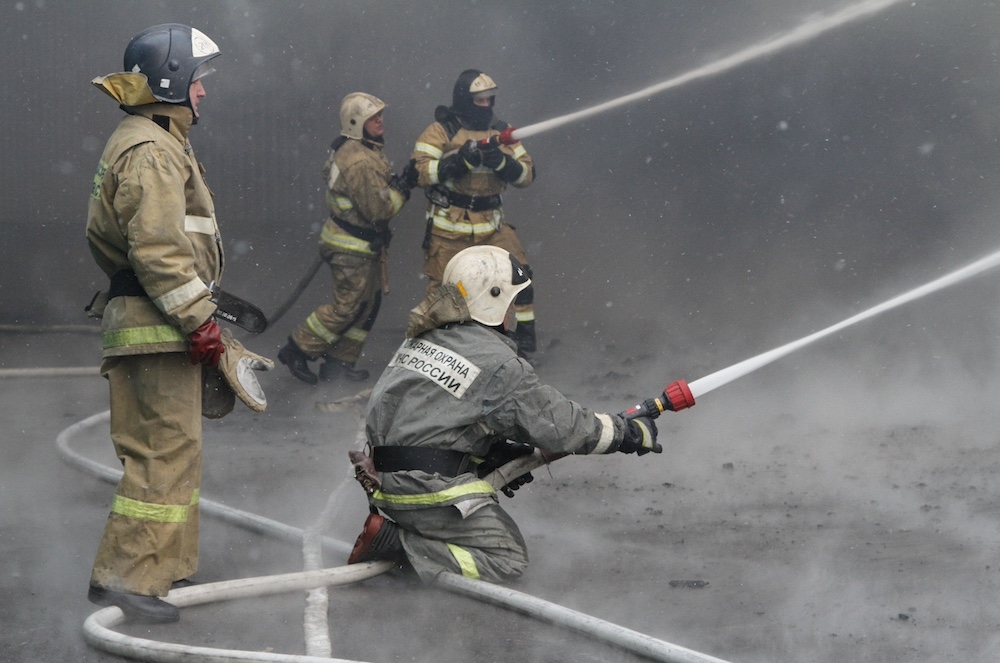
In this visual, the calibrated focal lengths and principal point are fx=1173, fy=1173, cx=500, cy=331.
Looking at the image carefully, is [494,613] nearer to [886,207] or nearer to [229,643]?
[229,643]

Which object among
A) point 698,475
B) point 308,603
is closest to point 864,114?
point 698,475

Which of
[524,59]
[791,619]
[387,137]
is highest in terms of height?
[524,59]

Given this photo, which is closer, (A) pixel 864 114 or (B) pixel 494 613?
(B) pixel 494 613

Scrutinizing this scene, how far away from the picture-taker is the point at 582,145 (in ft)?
33.0

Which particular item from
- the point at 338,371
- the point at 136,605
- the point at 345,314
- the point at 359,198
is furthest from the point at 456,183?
the point at 136,605

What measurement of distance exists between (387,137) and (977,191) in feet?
15.4

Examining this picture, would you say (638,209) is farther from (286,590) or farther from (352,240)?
(286,590)

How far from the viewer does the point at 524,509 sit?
17.2ft

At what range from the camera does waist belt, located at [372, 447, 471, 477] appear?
4.00 metres

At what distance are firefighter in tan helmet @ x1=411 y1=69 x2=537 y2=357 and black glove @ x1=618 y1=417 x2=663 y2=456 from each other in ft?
11.7

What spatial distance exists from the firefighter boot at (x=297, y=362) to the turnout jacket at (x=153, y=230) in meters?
4.05

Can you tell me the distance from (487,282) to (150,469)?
51.4 inches

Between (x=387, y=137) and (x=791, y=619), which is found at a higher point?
(x=387, y=137)

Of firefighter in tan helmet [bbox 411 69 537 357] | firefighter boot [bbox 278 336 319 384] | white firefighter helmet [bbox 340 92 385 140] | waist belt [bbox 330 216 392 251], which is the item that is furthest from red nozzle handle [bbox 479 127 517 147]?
firefighter boot [bbox 278 336 319 384]
